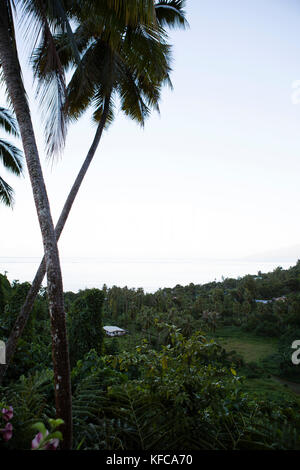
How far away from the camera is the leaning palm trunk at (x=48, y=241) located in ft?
6.09

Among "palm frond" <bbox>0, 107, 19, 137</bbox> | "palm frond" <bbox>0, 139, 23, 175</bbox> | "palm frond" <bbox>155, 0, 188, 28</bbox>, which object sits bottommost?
"palm frond" <bbox>0, 139, 23, 175</bbox>

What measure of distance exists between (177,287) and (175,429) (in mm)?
63213

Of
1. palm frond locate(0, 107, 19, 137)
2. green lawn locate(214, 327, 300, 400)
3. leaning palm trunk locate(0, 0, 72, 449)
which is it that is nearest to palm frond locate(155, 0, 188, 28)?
leaning palm trunk locate(0, 0, 72, 449)

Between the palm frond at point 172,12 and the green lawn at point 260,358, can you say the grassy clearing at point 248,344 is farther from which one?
the palm frond at point 172,12

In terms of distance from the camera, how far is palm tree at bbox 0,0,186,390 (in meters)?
3.38

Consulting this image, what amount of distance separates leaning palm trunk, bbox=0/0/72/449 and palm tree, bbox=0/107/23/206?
652cm

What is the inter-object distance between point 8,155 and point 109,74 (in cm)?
608

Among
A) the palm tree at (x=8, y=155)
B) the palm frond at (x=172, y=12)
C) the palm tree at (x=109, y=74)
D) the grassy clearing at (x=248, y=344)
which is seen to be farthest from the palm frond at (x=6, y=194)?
the grassy clearing at (x=248, y=344)

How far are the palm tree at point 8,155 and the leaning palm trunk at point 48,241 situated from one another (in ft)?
21.4

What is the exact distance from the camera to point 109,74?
473 centimetres

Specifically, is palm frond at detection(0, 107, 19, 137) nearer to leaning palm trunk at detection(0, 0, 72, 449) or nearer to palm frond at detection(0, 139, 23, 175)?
palm frond at detection(0, 139, 23, 175)

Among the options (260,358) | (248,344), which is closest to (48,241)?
(260,358)

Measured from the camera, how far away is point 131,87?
19.2ft
